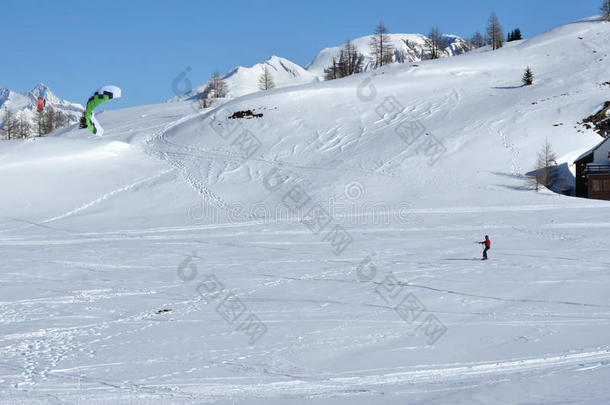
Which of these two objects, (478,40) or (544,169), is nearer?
(544,169)

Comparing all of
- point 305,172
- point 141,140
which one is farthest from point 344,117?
point 141,140

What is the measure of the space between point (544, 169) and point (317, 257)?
923 inches

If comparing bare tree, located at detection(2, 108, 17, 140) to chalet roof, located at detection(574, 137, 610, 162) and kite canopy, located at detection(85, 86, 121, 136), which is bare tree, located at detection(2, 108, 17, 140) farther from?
chalet roof, located at detection(574, 137, 610, 162)

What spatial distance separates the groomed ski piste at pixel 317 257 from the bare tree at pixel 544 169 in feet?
3.23

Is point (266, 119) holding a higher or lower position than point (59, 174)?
higher

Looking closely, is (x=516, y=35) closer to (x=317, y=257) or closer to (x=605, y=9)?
(x=605, y=9)

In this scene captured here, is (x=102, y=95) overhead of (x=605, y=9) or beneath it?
beneath

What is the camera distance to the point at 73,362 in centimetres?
1018

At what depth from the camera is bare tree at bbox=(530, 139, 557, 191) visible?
123 ft

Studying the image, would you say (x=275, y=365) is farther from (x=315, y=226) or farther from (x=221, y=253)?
(x=315, y=226)

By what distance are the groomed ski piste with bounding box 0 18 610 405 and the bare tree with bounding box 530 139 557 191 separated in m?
0.99

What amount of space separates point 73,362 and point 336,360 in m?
4.83

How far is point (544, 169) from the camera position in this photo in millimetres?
38531

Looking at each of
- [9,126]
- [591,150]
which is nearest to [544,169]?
[591,150]
